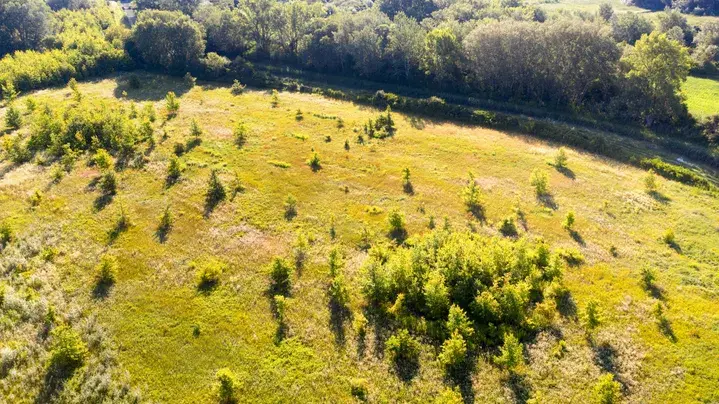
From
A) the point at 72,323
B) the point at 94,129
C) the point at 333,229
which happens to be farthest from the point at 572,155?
the point at 94,129

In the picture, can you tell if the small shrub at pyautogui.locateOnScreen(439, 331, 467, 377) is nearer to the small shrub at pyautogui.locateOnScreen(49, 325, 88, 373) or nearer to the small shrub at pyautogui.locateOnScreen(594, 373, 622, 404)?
the small shrub at pyautogui.locateOnScreen(594, 373, 622, 404)

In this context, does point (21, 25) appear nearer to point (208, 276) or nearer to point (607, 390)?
point (208, 276)

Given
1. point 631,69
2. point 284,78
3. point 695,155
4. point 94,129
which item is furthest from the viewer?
point 284,78

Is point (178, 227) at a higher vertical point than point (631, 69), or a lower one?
lower

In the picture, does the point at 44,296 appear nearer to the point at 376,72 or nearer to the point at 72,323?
the point at 72,323

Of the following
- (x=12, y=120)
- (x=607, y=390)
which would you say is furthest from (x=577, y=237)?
(x=12, y=120)

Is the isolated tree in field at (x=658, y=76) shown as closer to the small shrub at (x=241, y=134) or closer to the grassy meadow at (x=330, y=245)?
the grassy meadow at (x=330, y=245)

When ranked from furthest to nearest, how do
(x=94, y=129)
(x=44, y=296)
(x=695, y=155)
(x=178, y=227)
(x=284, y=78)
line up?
(x=284, y=78) < (x=695, y=155) < (x=94, y=129) < (x=178, y=227) < (x=44, y=296)

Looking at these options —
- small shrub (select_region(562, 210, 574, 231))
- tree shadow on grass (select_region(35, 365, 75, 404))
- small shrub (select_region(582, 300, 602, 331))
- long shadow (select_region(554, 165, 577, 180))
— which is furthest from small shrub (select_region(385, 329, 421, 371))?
long shadow (select_region(554, 165, 577, 180))
